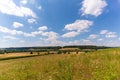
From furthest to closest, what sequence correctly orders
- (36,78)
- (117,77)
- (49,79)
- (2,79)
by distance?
(2,79) < (36,78) < (49,79) < (117,77)

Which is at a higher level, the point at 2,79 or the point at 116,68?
the point at 116,68

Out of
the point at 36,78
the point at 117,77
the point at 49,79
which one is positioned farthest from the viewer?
the point at 36,78

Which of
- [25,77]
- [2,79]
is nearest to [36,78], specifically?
[25,77]

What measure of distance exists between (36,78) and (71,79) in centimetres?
214

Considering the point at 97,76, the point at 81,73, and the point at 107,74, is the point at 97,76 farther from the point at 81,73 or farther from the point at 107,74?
the point at 81,73

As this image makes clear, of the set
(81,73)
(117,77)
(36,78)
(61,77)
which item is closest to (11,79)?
(36,78)

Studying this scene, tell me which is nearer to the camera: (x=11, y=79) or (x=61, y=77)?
(x=61, y=77)

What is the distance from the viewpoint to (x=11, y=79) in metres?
10.0

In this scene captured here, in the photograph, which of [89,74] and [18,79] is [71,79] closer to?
[89,74]

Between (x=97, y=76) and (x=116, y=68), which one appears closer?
(x=97, y=76)

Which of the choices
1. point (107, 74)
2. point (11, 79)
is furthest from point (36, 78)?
point (107, 74)

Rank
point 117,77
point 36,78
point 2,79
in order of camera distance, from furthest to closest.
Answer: point 2,79 < point 36,78 < point 117,77

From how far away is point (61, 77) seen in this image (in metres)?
8.91

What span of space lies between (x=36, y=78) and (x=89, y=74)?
120 inches
